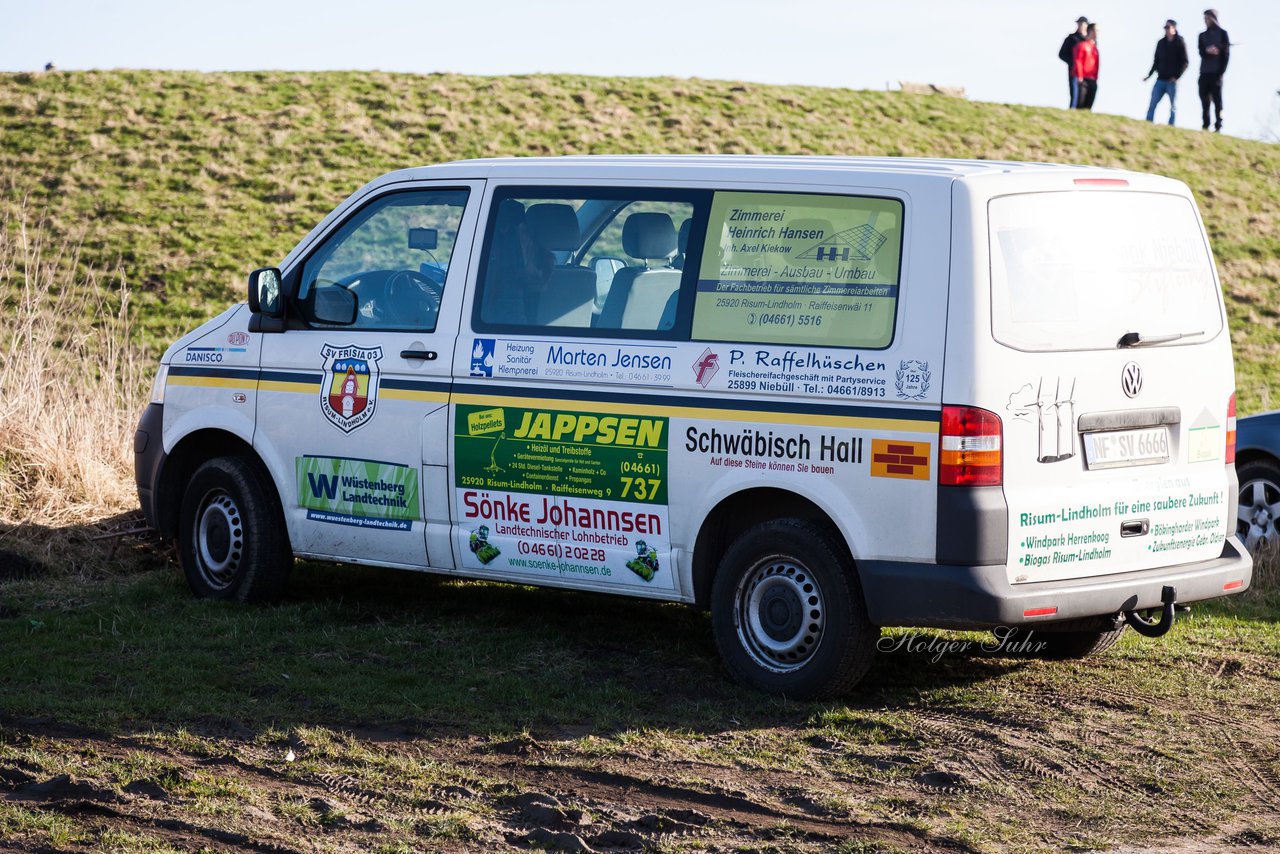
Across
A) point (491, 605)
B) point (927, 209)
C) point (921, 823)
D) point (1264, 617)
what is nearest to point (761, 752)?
point (921, 823)

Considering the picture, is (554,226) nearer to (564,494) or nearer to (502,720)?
(564,494)

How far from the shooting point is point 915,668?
703 centimetres

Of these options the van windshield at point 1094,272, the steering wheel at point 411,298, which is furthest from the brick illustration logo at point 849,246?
the steering wheel at point 411,298

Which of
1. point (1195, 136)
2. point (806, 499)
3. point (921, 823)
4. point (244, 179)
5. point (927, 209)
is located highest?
point (1195, 136)

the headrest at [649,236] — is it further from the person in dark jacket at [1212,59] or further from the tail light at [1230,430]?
the person in dark jacket at [1212,59]

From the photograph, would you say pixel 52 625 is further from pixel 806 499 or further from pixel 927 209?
pixel 927 209

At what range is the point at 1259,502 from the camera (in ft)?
31.2

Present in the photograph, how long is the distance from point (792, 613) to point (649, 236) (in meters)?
1.72

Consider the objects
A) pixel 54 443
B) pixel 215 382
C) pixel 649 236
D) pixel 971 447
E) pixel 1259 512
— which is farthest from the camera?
pixel 54 443

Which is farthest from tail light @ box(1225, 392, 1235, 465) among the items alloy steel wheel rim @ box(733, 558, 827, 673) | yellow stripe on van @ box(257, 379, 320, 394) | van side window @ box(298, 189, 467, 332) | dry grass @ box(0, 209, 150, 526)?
dry grass @ box(0, 209, 150, 526)

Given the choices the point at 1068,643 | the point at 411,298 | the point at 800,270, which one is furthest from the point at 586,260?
the point at 1068,643

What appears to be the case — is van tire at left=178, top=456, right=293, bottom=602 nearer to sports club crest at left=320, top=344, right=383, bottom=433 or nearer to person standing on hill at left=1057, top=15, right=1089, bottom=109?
sports club crest at left=320, top=344, right=383, bottom=433

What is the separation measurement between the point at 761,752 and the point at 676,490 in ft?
4.09

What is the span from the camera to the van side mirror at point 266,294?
763 centimetres
